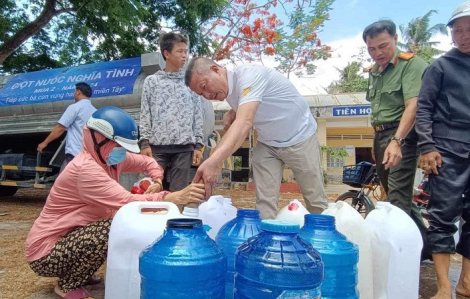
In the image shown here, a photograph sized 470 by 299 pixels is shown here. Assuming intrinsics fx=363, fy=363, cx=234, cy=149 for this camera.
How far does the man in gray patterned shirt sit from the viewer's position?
3.31m

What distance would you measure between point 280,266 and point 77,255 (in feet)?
A: 4.31

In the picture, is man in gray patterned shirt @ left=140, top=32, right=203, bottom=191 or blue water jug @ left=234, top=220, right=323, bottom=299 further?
man in gray patterned shirt @ left=140, top=32, right=203, bottom=191

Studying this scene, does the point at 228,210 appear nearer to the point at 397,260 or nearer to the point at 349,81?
the point at 397,260

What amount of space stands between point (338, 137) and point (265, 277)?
16.3 meters

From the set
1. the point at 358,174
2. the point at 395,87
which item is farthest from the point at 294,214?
the point at 358,174

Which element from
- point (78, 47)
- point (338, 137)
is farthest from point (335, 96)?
point (78, 47)

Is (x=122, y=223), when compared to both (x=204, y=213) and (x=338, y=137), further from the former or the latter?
(x=338, y=137)

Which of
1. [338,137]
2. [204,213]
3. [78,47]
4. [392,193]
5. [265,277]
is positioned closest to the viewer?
[265,277]

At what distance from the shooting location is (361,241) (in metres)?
1.71

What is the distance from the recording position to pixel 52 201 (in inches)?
83.6

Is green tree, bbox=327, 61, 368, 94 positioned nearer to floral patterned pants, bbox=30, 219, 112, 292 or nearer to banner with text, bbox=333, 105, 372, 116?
banner with text, bbox=333, 105, 372, 116

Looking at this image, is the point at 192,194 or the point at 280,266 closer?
the point at 280,266

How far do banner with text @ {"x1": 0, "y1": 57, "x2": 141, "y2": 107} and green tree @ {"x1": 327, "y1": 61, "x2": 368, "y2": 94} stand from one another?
1894 cm

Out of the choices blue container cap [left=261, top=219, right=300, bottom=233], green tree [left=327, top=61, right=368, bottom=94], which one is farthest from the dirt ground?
green tree [left=327, top=61, right=368, bottom=94]
